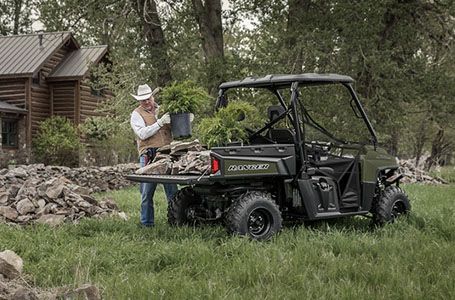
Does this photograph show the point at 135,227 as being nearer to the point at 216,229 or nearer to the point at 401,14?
the point at 216,229

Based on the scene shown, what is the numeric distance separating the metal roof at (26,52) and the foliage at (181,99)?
19.8 metres

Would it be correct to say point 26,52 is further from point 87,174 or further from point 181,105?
point 181,105

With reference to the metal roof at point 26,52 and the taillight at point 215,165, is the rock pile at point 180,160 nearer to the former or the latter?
the taillight at point 215,165

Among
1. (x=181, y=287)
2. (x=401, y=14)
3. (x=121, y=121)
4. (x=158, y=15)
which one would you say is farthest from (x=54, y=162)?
(x=181, y=287)

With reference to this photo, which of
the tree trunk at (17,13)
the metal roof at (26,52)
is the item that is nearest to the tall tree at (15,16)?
the tree trunk at (17,13)

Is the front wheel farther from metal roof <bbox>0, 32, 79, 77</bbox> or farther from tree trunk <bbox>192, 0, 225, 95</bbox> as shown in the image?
metal roof <bbox>0, 32, 79, 77</bbox>

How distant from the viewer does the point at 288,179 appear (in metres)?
7.78

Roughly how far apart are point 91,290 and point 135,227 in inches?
143

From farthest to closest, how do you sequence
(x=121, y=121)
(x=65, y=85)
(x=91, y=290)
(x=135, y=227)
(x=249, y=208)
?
(x=65, y=85) < (x=121, y=121) < (x=135, y=227) < (x=249, y=208) < (x=91, y=290)

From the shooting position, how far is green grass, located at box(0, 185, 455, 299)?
4996 mm

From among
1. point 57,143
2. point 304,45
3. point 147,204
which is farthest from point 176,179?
point 57,143

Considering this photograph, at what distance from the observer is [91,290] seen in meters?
4.67

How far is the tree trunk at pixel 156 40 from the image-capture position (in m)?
15.9

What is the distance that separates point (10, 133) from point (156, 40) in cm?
1418
